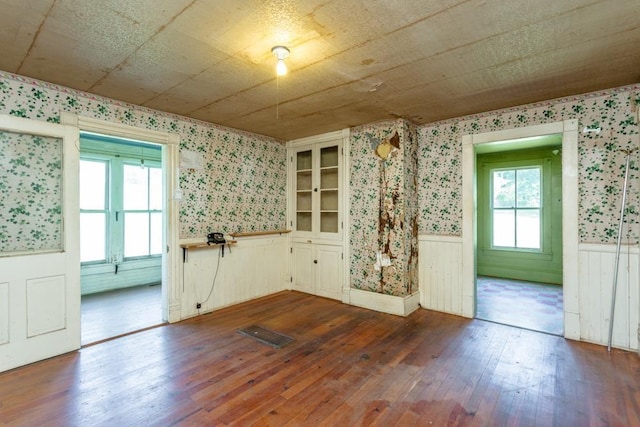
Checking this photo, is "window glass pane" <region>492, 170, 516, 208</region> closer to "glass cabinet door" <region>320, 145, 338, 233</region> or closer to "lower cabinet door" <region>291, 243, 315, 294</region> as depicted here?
→ "glass cabinet door" <region>320, 145, 338, 233</region>

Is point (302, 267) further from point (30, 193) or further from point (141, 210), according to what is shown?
point (30, 193)

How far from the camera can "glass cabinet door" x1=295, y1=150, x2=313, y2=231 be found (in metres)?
5.18

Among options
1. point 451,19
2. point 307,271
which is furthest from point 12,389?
→ point 451,19

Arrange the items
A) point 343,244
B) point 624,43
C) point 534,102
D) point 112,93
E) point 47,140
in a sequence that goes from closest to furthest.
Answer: point 624,43
point 47,140
point 112,93
point 534,102
point 343,244

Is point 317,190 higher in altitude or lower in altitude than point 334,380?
higher

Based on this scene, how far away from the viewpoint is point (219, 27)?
2021 millimetres

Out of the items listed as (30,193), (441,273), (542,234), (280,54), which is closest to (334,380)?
(441,273)

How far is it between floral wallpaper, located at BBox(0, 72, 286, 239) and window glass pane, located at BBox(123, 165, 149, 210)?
2367 millimetres

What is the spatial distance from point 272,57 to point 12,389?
318 cm

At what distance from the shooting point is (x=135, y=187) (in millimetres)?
5723

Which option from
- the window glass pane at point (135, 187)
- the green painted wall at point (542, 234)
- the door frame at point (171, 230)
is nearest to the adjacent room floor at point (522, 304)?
the green painted wall at point (542, 234)

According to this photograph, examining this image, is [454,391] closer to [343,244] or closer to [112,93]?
[343,244]

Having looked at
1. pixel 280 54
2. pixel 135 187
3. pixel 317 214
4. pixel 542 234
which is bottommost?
pixel 542 234

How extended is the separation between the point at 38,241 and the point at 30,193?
44 cm
